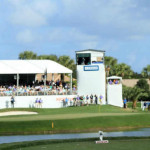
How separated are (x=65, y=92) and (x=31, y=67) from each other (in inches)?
232

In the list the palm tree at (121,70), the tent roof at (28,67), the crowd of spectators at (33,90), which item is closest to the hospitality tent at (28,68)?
the tent roof at (28,67)

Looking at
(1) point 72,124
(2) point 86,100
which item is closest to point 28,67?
(2) point 86,100

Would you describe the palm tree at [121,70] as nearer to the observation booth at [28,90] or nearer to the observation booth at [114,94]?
the observation booth at [114,94]

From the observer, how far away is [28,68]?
61594 millimetres

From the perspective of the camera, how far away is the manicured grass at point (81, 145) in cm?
2436

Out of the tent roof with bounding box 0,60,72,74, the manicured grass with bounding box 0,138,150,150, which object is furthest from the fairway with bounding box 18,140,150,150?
the tent roof with bounding box 0,60,72,74

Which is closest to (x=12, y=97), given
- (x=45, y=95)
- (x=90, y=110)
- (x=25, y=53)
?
(x=45, y=95)

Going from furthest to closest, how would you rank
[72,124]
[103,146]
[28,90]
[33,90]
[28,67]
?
[28,67]
[33,90]
[28,90]
[72,124]
[103,146]

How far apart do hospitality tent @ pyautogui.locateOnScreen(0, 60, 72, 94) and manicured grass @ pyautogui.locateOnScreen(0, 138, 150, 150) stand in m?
33.6

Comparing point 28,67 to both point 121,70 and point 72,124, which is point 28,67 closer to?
point 72,124

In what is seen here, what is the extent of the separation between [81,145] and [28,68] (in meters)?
→ 37.0

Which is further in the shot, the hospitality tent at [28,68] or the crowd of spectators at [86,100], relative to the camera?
the hospitality tent at [28,68]

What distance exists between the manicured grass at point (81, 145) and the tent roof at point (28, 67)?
33945mm

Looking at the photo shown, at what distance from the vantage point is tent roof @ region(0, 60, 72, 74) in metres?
60.2
